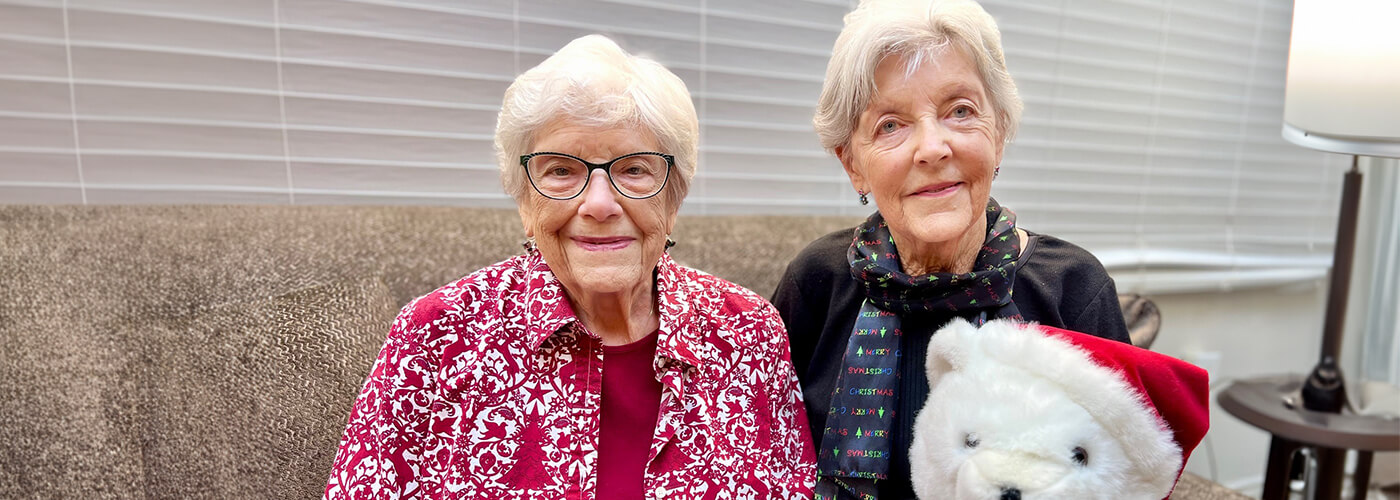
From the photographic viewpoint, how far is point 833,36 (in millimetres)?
2074

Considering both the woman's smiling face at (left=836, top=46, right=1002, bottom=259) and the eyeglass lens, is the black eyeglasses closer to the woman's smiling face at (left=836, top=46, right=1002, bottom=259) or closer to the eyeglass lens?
the eyeglass lens

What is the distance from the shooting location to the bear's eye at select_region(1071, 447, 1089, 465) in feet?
2.77

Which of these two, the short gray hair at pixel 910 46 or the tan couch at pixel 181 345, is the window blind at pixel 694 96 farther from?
the short gray hair at pixel 910 46

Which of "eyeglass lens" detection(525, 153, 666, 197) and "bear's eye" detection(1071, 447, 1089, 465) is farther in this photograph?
"eyeglass lens" detection(525, 153, 666, 197)

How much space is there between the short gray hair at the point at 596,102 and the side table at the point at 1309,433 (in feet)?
5.39

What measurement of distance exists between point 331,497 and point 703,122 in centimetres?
119

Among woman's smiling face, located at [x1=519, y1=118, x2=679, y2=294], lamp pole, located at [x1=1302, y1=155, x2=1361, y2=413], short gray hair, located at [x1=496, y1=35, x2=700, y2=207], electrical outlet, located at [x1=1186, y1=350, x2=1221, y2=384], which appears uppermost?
short gray hair, located at [x1=496, y1=35, x2=700, y2=207]

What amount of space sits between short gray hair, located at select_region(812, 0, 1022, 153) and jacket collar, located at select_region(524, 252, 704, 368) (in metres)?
0.33

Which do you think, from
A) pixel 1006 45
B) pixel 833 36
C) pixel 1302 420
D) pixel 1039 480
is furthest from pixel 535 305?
pixel 1302 420

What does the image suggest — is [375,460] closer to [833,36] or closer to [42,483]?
[42,483]

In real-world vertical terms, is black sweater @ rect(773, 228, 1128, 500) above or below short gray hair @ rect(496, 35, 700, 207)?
below

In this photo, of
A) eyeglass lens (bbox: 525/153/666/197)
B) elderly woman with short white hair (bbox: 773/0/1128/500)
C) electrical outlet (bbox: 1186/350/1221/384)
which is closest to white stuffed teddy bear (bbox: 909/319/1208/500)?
elderly woman with short white hair (bbox: 773/0/1128/500)

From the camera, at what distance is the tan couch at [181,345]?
1122mm

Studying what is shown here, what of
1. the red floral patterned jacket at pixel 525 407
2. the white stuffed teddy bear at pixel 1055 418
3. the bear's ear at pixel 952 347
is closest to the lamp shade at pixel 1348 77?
the white stuffed teddy bear at pixel 1055 418
